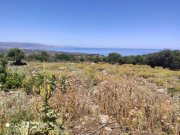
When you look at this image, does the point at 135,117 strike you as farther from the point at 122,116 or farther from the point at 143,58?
the point at 143,58

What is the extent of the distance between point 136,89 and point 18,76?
357cm

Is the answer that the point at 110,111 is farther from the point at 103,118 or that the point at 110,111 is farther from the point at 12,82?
the point at 12,82

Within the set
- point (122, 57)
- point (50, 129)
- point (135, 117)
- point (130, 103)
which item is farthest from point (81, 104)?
point (122, 57)

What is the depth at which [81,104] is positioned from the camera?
241 inches

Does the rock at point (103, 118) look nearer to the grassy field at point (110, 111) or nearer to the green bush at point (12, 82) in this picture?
the grassy field at point (110, 111)

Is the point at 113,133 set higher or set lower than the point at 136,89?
lower

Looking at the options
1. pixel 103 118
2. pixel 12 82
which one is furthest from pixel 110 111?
pixel 12 82

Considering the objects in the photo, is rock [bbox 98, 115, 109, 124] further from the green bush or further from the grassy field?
the green bush

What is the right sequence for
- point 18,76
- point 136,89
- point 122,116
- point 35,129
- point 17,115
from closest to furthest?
point 35,129 < point 17,115 < point 122,116 < point 136,89 < point 18,76

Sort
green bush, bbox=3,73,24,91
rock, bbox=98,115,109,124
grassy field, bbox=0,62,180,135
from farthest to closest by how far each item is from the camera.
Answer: green bush, bbox=3,73,24,91
rock, bbox=98,115,109,124
grassy field, bbox=0,62,180,135

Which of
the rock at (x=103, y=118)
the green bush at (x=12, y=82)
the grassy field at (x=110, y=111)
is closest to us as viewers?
the grassy field at (x=110, y=111)

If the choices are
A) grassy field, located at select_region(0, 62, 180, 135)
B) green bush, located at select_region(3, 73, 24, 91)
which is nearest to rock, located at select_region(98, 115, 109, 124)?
grassy field, located at select_region(0, 62, 180, 135)

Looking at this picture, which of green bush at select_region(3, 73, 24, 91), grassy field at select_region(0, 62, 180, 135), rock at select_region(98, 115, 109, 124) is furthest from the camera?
green bush at select_region(3, 73, 24, 91)

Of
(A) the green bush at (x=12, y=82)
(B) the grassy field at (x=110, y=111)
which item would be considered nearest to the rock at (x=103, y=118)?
(B) the grassy field at (x=110, y=111)
